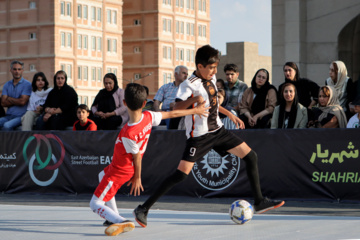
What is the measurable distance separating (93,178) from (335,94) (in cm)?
482

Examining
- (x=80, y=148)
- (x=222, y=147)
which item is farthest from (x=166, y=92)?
(x=222, y=147)

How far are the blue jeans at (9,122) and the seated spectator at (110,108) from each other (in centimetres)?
178

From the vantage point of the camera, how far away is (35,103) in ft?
53.0

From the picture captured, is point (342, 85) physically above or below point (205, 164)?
above

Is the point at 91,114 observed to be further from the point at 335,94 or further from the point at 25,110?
the point at 335,94

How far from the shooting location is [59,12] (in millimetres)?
92750

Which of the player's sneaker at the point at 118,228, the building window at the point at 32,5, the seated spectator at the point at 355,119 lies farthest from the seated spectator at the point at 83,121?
the building window at the point at 32,5

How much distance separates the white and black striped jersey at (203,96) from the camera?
866 cm

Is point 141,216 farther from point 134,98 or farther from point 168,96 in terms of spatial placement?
point 168,96

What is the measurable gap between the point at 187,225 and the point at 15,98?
330 inches

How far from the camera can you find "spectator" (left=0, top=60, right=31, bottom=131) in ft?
53.2

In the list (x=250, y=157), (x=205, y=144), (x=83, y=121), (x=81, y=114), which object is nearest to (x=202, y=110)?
(x=205, y=144)

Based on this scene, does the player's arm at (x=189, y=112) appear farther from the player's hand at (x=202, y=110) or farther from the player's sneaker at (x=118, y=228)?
the player's sneaker at (x=118, y=228)

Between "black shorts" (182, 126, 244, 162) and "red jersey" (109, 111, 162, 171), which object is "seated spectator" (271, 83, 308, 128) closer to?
"black shorts" (182, 126, 244, 162)
